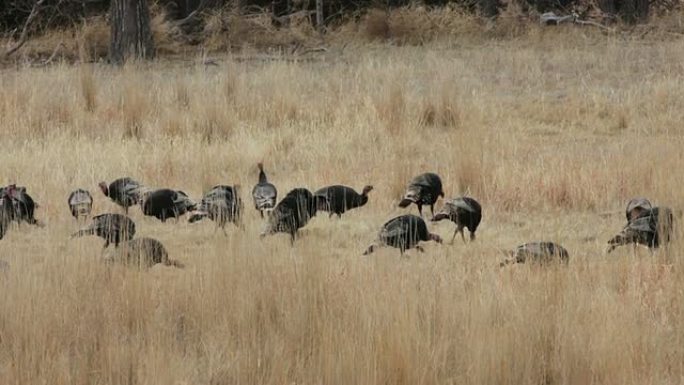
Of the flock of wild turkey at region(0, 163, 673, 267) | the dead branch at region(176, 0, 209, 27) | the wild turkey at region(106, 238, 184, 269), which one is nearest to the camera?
the wild turkey at region(106, 238, 184, 269)

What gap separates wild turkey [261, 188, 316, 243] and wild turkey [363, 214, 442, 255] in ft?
1.70

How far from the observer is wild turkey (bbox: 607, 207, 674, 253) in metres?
4.94

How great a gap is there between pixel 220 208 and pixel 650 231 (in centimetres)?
225

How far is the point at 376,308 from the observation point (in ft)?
12.8

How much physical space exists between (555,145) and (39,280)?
17.2 ft

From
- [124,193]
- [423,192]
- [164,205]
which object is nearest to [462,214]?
[423,192]

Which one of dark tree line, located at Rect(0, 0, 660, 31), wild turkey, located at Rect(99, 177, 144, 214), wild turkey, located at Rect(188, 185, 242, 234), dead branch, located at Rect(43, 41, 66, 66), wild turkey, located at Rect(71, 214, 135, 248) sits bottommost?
wild turkey, located at Rect(71, 214, 135, 248)

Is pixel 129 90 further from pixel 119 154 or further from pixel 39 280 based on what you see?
pixel 39 280

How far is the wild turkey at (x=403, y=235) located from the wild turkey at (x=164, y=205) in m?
1.45

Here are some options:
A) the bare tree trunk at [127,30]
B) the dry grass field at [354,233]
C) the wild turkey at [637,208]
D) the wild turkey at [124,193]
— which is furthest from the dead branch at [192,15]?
the wild turkey at [637,208]

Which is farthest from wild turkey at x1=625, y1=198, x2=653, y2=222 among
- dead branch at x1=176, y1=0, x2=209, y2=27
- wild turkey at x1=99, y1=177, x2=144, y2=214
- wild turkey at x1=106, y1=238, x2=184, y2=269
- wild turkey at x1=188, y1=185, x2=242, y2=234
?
dead branch at x1=176, y1=0, x2=209, y2=27

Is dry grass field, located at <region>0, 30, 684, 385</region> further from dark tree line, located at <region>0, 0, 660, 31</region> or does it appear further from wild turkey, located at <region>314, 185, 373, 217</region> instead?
dark tree line, located at <region>0, 0, 660, 31</region>

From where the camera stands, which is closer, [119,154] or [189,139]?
[119,154]

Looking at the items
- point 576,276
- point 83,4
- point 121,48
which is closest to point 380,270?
point 576,276
